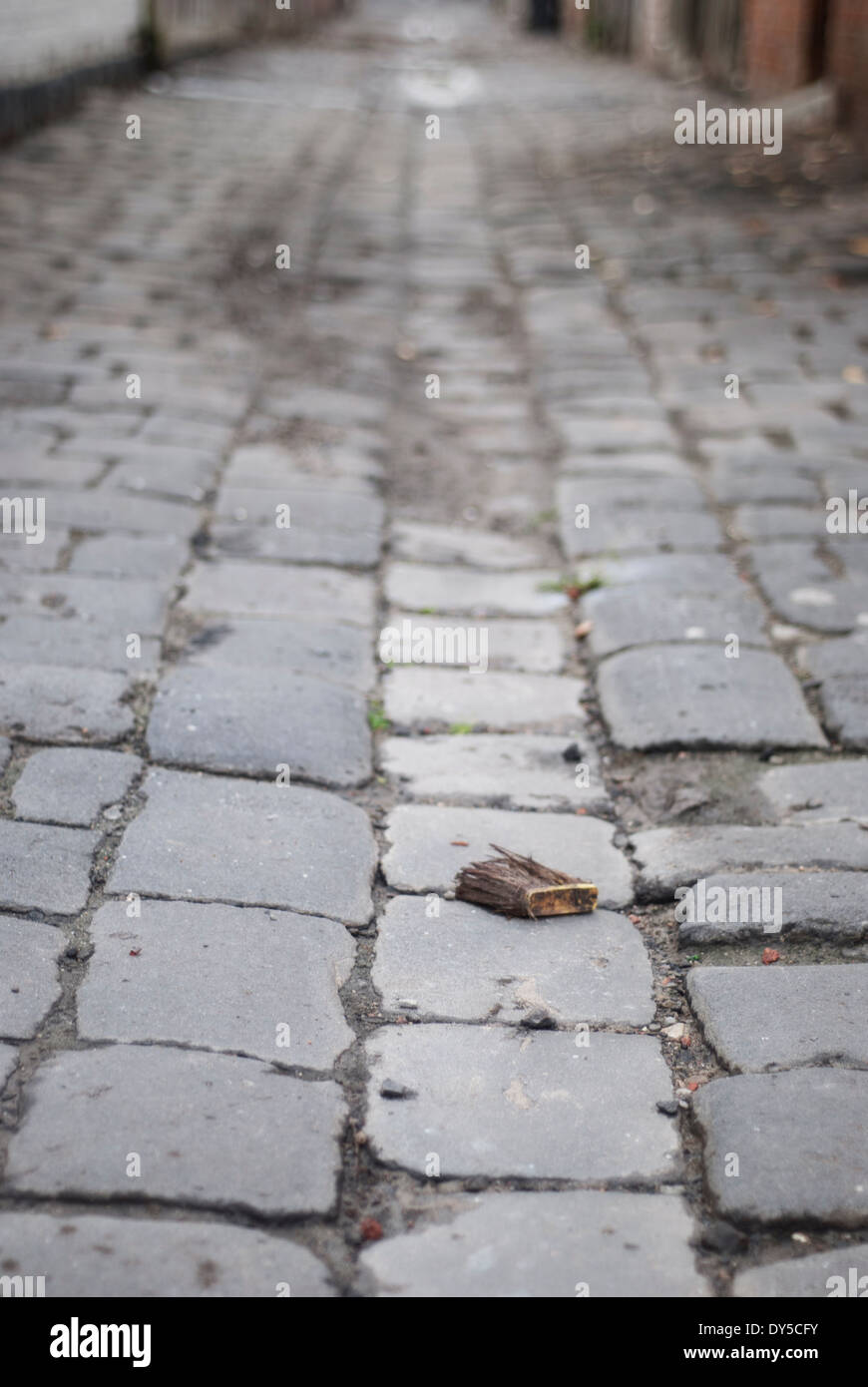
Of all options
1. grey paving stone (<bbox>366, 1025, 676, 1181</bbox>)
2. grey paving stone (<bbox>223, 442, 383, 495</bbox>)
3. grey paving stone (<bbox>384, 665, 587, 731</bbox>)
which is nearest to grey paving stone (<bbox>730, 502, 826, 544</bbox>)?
grey paving stone (<bbox>384, 665, 587, 731</bbox>)

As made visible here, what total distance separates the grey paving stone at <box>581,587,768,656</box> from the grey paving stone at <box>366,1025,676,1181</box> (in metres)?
1.35

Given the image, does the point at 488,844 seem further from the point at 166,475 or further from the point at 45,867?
the point at 166,475

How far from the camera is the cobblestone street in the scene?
5.10ft

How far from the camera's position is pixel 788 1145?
165cm

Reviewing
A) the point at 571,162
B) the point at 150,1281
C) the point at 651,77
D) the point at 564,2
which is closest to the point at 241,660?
the point at 150,1281

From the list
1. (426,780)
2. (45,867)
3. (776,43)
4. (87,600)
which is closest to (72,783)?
(45,867)

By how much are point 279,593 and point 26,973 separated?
1.51m

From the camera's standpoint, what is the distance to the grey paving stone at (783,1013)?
5.98 ft

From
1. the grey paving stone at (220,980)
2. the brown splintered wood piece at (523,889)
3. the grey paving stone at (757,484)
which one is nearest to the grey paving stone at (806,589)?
the grey paving stone at (757,484)

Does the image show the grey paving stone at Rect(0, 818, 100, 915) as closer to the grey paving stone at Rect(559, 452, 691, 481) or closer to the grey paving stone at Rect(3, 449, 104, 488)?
the grey paving stone at Rect(3, 449, 104, 488)

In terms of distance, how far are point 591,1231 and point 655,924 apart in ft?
2.32

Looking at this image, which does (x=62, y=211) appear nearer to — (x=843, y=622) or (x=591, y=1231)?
(x=843, y=622)

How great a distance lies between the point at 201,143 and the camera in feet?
30.3

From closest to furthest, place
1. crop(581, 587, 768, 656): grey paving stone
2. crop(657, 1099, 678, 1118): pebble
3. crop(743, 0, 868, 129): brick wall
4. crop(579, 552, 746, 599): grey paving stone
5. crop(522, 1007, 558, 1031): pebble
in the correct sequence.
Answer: crop(657, 1099, 678, 1118): pebble
crop(522, 1007, 558, 1031): pebble
crop(581, 587, 768, 656): grey paving stone
crop(579, 552, 746, 599): grey paving stone
crop(743, 0, 868, 129): brick wall
